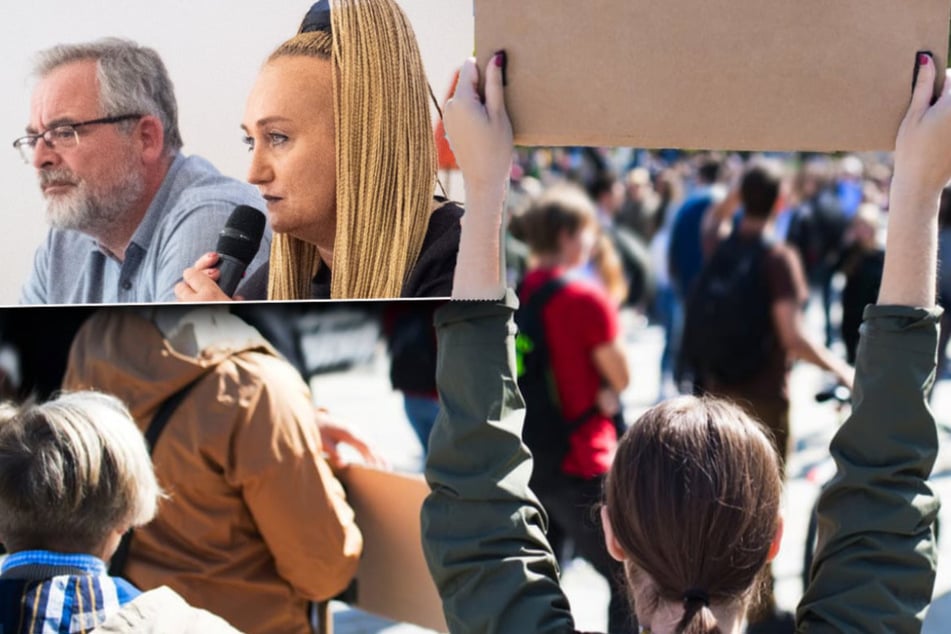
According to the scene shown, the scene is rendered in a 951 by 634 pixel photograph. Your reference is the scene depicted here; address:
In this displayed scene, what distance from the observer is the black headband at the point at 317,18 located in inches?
65.8

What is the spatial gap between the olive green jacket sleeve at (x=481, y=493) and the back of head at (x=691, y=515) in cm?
10

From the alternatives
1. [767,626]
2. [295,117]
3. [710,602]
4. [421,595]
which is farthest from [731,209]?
[710,602]

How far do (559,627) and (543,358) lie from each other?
2.16 m

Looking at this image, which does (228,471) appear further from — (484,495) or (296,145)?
(484,495)

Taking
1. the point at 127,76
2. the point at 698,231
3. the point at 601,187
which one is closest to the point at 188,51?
the point at 127,76

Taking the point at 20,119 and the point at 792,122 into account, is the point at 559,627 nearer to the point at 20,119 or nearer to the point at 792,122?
the point at 792,122

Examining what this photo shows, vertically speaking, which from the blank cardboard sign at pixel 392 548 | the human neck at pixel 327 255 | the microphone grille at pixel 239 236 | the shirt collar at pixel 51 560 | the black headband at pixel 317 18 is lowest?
the blank cardboard sign at pixel 392 548

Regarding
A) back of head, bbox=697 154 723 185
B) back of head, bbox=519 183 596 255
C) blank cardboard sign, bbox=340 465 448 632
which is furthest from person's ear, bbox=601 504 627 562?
back of head, bbox=697 154 723 185

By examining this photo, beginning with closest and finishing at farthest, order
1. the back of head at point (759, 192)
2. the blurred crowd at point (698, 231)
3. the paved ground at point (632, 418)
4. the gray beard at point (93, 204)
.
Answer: the gray beard at point (93, 204) → the paved ground at point (632, 418) → the back of head at point (759, 192) → the blurred crowd at point (698, 231)

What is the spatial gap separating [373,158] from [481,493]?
2.20ft

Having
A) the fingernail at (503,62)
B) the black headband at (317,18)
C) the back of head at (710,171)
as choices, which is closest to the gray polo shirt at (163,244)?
the black headband at (317,18)

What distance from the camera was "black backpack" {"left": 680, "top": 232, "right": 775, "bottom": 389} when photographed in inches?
149

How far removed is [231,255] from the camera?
1.69 m

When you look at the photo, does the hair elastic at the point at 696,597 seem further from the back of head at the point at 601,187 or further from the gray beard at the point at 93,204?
the back of head at the point at 601,187
